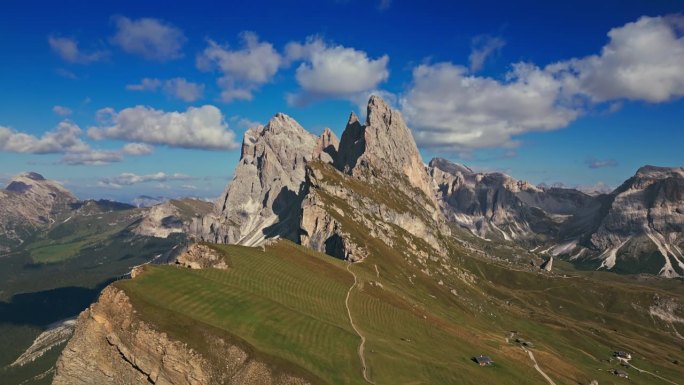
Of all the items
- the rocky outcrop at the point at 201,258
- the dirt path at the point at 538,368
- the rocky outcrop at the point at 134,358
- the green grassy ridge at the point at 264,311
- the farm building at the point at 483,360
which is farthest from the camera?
the dirt path at the point at 538,368

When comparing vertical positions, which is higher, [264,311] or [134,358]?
[264,311]

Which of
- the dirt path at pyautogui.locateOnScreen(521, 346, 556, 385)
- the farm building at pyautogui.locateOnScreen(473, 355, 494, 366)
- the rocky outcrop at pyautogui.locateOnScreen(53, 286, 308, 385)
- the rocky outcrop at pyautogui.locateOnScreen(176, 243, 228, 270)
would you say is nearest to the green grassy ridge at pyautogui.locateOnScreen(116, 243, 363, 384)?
the rocky outcrop at pyautogui.locateOnScreen(53, 286, 308, 385)

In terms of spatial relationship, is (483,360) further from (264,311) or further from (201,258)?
(201,258)

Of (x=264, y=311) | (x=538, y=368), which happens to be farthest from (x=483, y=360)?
(x=264, y=311)

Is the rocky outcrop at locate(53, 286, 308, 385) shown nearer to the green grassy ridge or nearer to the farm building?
the green grassy ridge

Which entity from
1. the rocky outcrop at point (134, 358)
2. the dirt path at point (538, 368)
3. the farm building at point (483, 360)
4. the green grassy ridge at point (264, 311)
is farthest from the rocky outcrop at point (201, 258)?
the dirt path at point (538, 368)

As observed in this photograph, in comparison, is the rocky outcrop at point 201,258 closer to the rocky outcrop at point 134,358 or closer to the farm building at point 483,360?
the rocky outcrop at point 134,358

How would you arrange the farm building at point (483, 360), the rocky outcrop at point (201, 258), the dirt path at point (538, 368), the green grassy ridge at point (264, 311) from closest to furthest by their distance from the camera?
1. the green grassy ridge at point (264, 311)
2. the farm building at point (483, 360)
3. the rocky outcrop at point (201, 258)
4. the dirt path at point (538, 368)
